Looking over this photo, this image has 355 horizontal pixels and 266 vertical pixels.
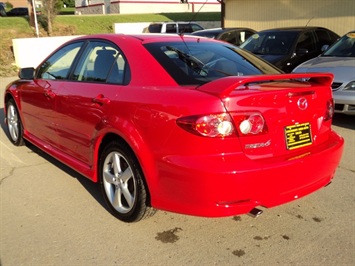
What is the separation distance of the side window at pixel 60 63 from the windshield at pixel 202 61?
1.21 meters

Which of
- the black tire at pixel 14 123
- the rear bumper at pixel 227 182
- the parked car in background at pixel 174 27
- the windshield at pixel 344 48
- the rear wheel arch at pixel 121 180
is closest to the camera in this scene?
the rear bumper at pixel 227 182

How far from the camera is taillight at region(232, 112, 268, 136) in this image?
2664mm

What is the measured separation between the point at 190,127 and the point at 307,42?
7.77m

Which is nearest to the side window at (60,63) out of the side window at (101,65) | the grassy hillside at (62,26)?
the side window at (101,65)

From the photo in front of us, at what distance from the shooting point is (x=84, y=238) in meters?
3.18

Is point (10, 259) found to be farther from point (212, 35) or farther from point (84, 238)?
point (212, 35)

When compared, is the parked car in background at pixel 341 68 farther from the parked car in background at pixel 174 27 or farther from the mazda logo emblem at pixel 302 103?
the parked car in background at pixel 174 27

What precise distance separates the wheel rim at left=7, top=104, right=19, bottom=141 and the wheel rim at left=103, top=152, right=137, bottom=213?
263cm

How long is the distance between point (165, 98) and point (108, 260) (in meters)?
1.26

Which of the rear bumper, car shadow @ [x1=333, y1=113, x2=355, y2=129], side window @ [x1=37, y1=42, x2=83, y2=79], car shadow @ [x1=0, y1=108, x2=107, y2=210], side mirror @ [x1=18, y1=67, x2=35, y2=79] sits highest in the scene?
side window @ [x1=37, y1=42, x2=83, y2=79]

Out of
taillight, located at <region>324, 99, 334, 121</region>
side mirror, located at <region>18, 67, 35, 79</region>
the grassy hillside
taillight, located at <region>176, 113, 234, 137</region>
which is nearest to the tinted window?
the grassy hillside

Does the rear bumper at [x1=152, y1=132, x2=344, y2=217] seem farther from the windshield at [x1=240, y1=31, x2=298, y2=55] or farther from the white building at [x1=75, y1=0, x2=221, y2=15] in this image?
the white building at [x1=75, y1=0, x2=221, y2=15]

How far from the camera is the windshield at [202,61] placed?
3.15 metres

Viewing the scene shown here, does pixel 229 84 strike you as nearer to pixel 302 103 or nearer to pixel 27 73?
pixel 302 103
